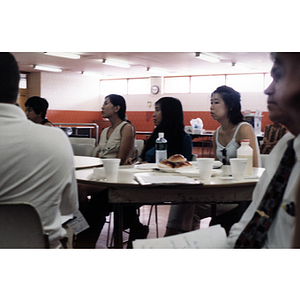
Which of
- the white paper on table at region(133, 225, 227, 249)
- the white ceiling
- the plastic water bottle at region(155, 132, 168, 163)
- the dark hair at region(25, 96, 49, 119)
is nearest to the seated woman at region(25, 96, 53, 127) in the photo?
the dark hair at region(25, 96, 49, 119)

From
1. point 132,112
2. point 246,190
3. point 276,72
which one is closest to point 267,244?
point 246,190

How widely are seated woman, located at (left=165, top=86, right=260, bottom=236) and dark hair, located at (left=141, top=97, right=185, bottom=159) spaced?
0.67ft

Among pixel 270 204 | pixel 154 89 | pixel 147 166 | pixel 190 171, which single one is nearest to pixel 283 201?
pixel 270 204

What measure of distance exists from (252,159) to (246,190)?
0.18 meters

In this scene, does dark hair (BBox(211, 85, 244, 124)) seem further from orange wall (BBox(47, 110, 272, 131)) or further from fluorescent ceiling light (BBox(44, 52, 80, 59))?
fluorescent ceiling light (BBox(44, 52, 80, 59))

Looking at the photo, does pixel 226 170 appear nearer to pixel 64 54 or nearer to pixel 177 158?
pixel 177 158

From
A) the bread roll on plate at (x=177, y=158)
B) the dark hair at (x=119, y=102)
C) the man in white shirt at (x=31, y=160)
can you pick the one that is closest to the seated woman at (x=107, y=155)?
the dark hair at (x=119, y=102)

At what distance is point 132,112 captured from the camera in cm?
122

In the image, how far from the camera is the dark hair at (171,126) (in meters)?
1.39

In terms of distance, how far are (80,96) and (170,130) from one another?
0.50 m

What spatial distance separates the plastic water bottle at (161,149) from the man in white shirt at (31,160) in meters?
0.59

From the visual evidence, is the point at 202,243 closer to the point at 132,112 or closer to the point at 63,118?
the point at 132,112

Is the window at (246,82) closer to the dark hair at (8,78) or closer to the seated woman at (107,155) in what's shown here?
the seated woman at (107,155)

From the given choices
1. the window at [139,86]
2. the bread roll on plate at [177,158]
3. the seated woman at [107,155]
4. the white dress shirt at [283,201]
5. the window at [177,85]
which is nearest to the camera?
the white dress shirt at [283,201]
